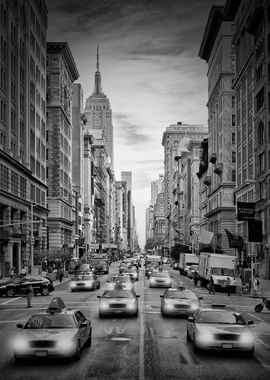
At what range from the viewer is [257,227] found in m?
51.4

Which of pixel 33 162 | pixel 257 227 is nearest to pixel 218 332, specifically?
pixel 257 227

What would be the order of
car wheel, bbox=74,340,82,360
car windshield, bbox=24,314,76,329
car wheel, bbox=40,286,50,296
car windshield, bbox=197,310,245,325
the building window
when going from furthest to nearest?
the building window
car wheel, bbox=40,286,50,296
car windshield, bbox=197,310,245,325
car windshield, bbox=24,314,76,329
car wheel, bbox=74,340,82,360

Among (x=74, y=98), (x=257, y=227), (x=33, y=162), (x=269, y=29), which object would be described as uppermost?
(x=74, y=98)

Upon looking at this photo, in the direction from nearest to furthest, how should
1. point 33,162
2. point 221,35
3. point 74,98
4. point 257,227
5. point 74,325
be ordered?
point 74,325, point 257,227, point 33,162, point 221,35, point 74,98

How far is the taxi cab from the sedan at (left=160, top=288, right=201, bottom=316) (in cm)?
1105

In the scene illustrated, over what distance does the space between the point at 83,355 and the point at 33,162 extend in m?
74.4

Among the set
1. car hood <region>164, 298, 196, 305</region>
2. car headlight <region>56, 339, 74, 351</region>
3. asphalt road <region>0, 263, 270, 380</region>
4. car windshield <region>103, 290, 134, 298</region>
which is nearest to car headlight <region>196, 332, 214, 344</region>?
asphalt road <region>0, 263, 270, 380</region>

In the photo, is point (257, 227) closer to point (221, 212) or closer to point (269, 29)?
point (269, 29)

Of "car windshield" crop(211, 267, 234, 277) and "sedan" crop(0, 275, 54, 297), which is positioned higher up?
"car windshield" crop(211, 267, 234, 277)

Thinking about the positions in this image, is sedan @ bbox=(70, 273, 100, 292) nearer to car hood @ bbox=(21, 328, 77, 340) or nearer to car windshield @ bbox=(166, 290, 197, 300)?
car windshield @ bbox=(166, 290, 197, 300)

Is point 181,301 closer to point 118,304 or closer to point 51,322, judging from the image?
point 118,304

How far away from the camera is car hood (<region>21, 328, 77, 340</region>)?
17.0 metres

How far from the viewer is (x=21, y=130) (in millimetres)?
83250

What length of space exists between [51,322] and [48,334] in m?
0.84
